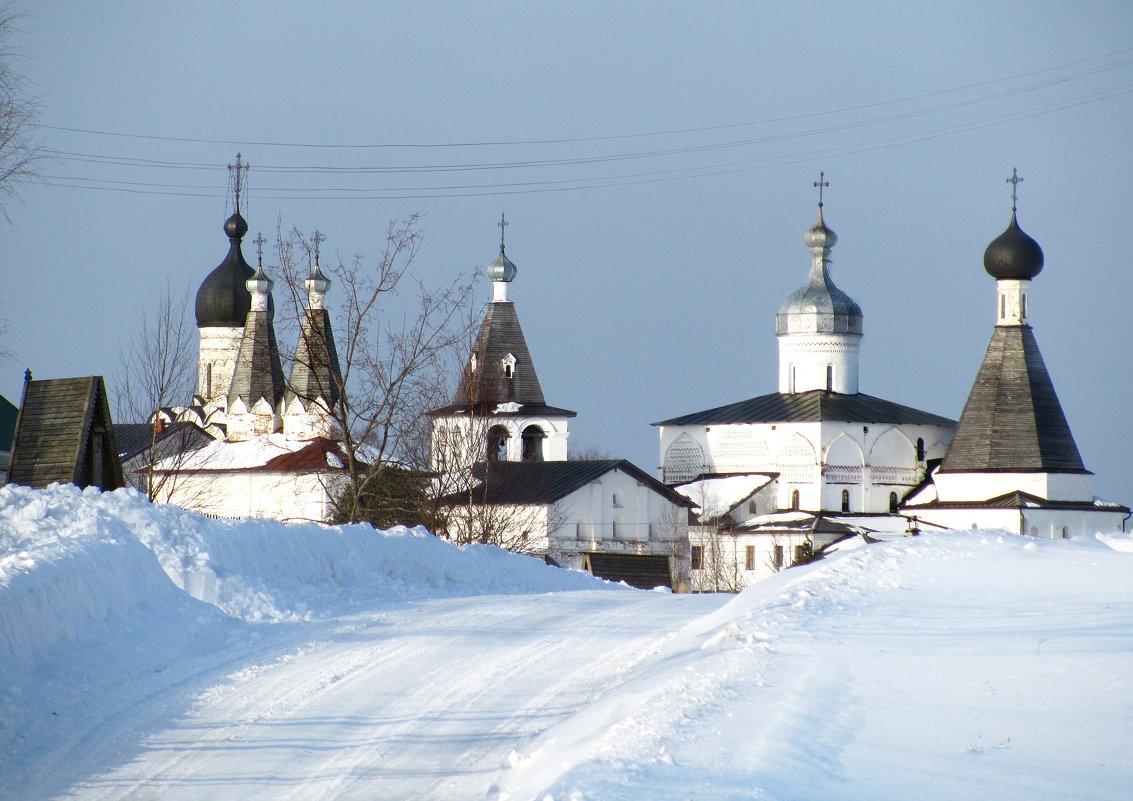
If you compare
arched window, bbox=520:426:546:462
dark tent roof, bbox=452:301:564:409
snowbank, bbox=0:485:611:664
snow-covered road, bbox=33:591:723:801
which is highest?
dark tent roof, bbox=452:301:564:409

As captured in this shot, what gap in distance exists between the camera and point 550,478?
54281 millimetres

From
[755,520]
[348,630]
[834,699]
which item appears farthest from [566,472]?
[834,699]

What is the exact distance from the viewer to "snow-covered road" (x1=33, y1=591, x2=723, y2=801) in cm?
770

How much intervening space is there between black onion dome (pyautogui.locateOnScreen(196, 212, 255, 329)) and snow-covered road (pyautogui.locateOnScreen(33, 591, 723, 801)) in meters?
62.7

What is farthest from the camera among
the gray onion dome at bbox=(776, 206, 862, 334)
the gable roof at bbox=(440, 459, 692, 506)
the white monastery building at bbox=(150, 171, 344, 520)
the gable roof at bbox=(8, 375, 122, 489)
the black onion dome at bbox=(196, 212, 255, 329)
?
the black onion dome at bbox=(196, 212, 255, 329)

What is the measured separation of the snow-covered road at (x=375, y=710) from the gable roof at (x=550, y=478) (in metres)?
39.3

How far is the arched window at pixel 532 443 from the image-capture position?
63125 mm

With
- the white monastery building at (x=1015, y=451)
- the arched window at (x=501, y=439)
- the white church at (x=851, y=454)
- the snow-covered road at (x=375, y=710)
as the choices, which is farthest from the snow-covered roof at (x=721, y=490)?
the snow-covered road at (x=375, y=710)

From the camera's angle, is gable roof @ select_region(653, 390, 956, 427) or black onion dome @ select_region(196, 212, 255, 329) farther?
black onion dome @ select_region(196, 212, 255, 329)

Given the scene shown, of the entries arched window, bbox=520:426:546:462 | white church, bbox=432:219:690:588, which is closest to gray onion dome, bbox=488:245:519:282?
white church, bbox=432:219:690:588

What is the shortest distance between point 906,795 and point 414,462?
24152mm

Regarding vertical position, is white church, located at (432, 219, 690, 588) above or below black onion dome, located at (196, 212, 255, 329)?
below

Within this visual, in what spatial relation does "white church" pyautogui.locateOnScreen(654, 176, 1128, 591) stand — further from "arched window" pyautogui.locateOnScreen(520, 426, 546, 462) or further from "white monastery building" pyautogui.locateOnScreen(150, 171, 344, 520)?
"white monastery building" pyautogui.locateOnScreen(150, 171, 344, 520)

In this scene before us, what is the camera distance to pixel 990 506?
181ft
